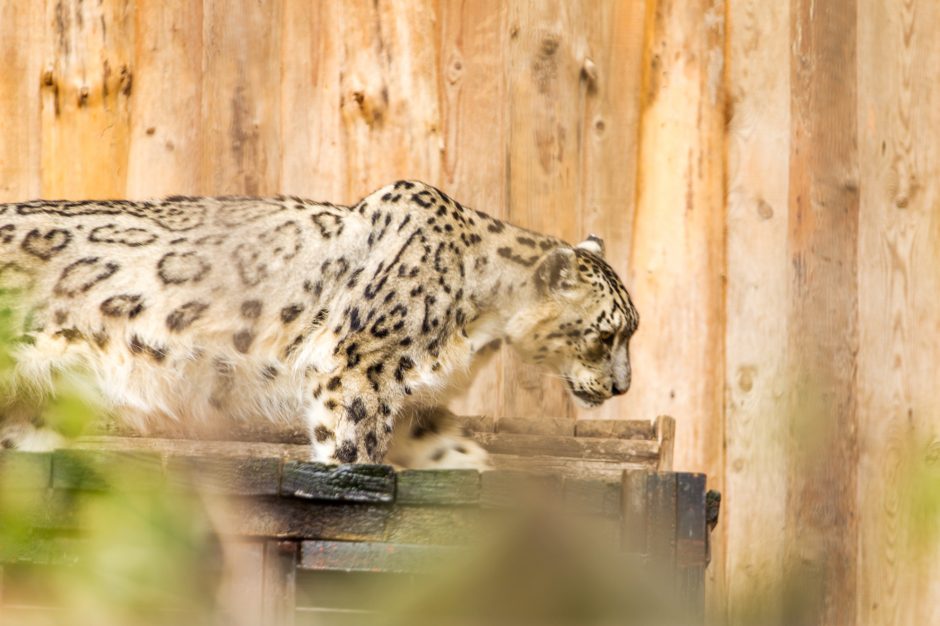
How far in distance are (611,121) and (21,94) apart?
2.09m

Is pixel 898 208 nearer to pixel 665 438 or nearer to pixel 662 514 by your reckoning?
pixel 665 438

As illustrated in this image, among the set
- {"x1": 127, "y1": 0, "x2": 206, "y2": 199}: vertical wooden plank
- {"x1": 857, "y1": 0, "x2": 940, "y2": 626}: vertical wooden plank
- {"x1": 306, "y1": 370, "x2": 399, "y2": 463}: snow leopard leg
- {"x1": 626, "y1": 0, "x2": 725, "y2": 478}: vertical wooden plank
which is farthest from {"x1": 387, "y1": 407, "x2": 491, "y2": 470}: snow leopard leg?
{"x1": 857, "y1": 0, "x2": 940, "y2": 626}: vertical wooden plank

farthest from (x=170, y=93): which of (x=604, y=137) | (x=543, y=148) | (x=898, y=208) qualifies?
(x=898, y=208)

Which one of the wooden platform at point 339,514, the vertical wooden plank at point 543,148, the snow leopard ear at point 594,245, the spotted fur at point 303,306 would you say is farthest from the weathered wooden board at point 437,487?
the vertical wooden plank at point 543,148

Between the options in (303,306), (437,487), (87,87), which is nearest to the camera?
(437,487)

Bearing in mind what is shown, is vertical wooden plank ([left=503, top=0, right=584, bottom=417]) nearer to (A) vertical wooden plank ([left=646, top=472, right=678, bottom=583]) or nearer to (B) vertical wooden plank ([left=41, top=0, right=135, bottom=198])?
(B) vertical wooden plank ([left=41, top=0, right=135, bottom=198])

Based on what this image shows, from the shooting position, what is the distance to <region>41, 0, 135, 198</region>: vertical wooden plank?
4.90 m

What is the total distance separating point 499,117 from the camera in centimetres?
485

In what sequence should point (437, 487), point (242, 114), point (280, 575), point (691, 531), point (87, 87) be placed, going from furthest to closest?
point (87, 87), point (242, 114), point (691, 531), point (437, 487), point (280, 575)

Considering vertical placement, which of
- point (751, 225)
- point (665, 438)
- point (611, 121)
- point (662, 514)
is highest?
point (611, 121)

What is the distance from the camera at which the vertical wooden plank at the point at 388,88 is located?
16.0 ft

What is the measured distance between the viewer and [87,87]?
4910 millimetres

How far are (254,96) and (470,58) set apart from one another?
78cm

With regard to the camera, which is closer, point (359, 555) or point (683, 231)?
point (359, 555)
